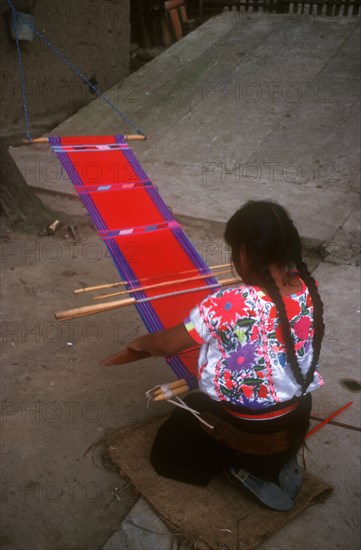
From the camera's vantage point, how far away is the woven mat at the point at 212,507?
1.97 meters

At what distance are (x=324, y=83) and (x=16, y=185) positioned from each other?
353 centimetres

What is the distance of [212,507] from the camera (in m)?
2.08

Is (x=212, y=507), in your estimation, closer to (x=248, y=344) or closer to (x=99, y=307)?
(x=248, y=344)

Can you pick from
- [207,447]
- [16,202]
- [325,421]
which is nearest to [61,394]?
[207,447]

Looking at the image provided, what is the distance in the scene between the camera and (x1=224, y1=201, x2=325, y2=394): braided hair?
5.56ft

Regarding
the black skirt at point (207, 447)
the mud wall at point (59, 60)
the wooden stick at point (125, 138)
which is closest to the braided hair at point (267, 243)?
the black skirt at point (207, 447)

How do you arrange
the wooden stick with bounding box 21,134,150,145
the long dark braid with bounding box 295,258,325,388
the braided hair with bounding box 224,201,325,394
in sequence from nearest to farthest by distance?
1. the braided hair with bounding box 224,201,325,394
2. the long dark braid with bounding box 295,258,325,388
3. the wooden stick with bounding box 21,134,150,145

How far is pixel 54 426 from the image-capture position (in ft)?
8.25

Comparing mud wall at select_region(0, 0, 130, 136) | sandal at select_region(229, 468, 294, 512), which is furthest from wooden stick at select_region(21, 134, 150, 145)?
mud wall at select_region(0, 0, 130, 136)

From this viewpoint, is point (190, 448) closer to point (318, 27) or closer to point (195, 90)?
point (195, 90)

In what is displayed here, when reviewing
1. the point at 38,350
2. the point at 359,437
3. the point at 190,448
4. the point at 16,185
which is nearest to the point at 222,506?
the point at 190,448

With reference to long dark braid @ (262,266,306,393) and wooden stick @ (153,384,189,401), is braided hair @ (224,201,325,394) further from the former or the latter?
wooden stick @ (153,384,189,401)

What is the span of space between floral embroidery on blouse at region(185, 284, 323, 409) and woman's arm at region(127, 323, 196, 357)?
0.13 feet

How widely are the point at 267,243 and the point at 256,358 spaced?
1.22ft
